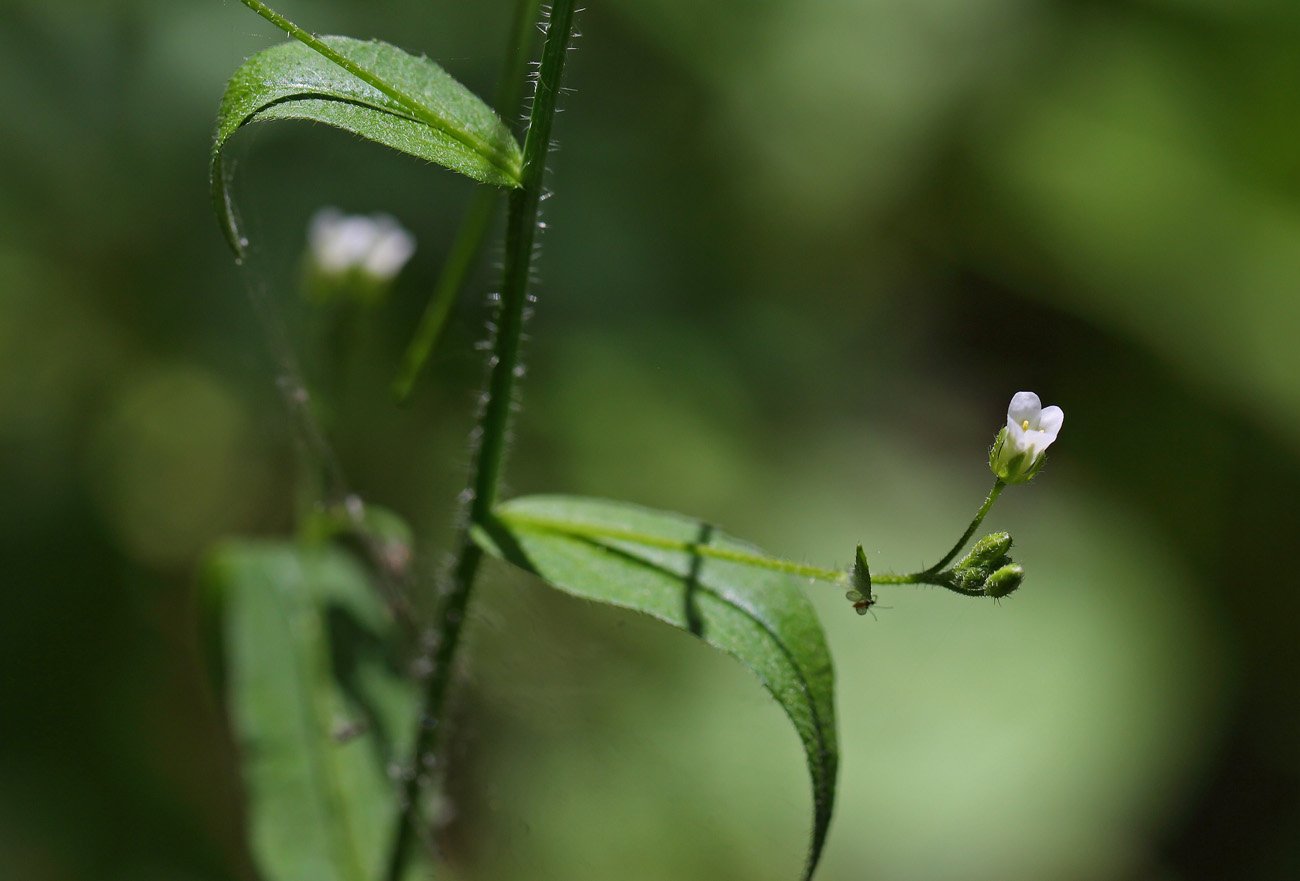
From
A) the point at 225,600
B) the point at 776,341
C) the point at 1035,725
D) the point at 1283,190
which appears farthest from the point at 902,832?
the point at 1283,190

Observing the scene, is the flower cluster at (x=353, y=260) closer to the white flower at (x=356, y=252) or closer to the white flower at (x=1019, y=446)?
the white flower at (x=356, y=252)

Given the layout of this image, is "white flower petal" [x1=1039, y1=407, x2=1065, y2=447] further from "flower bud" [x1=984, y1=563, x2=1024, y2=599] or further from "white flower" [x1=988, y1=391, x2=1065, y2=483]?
"flower bud" [x1=984, y1=563, x2=1024, y2=599]

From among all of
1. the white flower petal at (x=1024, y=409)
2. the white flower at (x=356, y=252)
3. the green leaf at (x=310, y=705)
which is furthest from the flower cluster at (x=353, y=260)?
the white flower petal at (x=1024, y=409)

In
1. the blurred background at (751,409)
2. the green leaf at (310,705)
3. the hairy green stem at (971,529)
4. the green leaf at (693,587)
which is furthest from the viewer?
the blurred background at (751,409)

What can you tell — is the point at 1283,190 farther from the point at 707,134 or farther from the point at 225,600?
the point at 225,600

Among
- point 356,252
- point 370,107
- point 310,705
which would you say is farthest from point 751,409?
point 370,107

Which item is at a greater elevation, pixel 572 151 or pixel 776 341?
pixel 572 151
